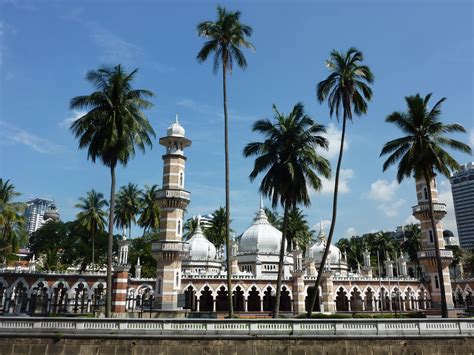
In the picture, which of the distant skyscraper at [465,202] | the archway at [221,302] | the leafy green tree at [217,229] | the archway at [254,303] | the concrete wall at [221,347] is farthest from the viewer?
the distant skyscraper at [465,202]

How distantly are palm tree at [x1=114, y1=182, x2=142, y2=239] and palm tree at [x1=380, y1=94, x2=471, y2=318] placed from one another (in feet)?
144

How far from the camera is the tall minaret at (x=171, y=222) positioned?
40031mm

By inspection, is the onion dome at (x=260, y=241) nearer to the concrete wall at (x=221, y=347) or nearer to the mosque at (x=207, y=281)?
the mosque at (x=207, y=281)

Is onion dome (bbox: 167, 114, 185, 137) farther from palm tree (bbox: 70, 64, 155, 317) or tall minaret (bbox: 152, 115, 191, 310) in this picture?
palm tree (bbox: 70, 64, 155, 317)

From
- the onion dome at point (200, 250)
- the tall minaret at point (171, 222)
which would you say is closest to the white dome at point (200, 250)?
the onion dome at point (200, 250)

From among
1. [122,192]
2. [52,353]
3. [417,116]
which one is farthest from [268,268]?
[52,353]

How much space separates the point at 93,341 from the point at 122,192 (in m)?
46.5

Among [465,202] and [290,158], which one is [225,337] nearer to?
[290,158]

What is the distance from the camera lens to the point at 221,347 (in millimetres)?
21891

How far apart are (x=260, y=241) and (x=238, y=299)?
32.6ft

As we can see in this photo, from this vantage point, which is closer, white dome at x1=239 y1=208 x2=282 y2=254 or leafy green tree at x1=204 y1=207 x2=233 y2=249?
white dome at x1=239 y1=208 x2=282 y2=254

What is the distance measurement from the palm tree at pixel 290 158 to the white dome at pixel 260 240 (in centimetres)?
2760

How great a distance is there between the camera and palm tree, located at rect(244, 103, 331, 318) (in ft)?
104

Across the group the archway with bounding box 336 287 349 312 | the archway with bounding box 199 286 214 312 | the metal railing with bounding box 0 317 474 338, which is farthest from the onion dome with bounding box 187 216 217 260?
the metal railing with bounding box 0 317 474 338
